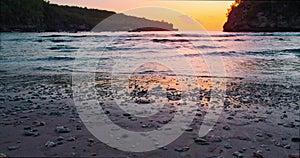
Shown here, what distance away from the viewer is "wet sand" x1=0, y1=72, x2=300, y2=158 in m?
4.00

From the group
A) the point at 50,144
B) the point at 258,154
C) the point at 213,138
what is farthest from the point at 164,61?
the point at 258,154

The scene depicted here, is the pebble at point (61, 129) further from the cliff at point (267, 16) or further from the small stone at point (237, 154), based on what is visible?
the cliff at point (267, 16)

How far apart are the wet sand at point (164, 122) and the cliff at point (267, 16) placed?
88488 mm

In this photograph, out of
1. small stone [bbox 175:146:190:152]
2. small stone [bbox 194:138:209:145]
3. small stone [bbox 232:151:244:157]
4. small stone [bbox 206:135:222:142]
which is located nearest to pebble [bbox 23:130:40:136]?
small stone [bbox 175:146:190:152]

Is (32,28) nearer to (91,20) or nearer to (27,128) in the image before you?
(91,20)

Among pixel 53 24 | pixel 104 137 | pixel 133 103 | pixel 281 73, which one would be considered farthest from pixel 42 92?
pixel 53 24

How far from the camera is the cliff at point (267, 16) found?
289 feet

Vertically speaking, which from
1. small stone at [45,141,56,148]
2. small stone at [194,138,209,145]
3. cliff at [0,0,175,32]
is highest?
cliff at [0,0,175,32]

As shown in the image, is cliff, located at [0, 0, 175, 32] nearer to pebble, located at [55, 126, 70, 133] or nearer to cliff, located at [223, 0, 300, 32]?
cliff, located at [223, 0, 300, 32]

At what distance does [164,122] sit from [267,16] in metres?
98.0

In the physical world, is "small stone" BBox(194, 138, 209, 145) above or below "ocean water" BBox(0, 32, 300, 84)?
below

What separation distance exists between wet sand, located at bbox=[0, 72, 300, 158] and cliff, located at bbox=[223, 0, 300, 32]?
88.5 m

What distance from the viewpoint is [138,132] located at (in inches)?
190

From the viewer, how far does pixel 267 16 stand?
93125 millimetres
